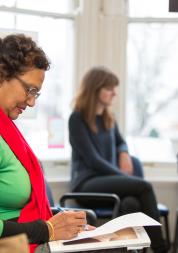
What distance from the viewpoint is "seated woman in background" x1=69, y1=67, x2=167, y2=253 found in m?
3.00

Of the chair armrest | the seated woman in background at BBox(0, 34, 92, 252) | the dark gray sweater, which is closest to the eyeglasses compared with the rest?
the seated woman in background at BBox(0, 34, 92, 252)

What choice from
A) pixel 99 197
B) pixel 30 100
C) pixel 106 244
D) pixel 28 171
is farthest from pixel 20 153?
pixel 99 197

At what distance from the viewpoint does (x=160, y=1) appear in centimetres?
350

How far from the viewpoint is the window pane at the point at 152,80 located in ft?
11.8

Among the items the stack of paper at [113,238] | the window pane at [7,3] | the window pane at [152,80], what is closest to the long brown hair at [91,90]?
the window pane at [152,80]

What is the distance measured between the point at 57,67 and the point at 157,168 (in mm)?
1107

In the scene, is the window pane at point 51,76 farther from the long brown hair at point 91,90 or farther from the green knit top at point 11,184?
the green knit top at point 11,184

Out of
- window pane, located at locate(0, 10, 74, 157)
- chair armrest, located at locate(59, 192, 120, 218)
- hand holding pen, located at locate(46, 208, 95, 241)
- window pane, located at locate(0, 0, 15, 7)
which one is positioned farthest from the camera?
window pane, located at locate(0, 10, 74, 157)

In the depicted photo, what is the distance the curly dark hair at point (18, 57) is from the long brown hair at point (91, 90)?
151cm

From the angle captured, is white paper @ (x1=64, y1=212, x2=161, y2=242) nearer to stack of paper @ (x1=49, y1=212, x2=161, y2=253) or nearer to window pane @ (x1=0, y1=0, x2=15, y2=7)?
stack of paper @ (x1=49, y1=212, x2=161, y2=253)

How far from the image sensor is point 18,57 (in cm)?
155

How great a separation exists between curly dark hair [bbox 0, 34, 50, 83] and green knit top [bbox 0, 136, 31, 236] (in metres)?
0.24

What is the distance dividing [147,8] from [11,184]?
239cm

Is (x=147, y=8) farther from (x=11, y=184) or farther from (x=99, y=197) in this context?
(x=11, y=184)
